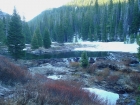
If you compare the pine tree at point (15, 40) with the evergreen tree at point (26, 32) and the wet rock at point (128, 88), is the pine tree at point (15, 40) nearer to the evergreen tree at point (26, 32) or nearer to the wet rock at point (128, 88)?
the wet rock at point (128, 88)

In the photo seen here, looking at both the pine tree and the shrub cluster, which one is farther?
the pine tree

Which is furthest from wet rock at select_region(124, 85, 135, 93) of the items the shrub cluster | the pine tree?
the pine tree

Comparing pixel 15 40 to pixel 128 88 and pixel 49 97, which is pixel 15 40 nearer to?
pixel 128 88

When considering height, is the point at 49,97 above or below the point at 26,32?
below

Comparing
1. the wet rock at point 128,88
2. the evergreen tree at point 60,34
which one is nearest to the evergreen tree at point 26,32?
the evergreen tree at point 60,34

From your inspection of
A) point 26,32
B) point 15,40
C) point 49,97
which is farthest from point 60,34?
point 49,97

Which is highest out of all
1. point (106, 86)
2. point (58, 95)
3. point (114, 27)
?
point (114, 27)

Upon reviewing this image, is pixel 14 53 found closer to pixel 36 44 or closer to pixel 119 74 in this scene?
pixel 119 74

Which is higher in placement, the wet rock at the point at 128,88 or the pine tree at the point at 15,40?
the pine tree at the point at 15,40

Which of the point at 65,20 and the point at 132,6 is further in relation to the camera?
the point at 65,20

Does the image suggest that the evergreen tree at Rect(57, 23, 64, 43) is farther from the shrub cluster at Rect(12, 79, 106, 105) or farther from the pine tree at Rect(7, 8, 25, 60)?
the shrub cluster at Rect(12, 79, 106, 105)

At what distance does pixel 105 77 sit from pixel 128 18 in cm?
5768

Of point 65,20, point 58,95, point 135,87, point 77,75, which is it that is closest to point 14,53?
point 77,75

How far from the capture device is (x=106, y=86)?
830 inches
